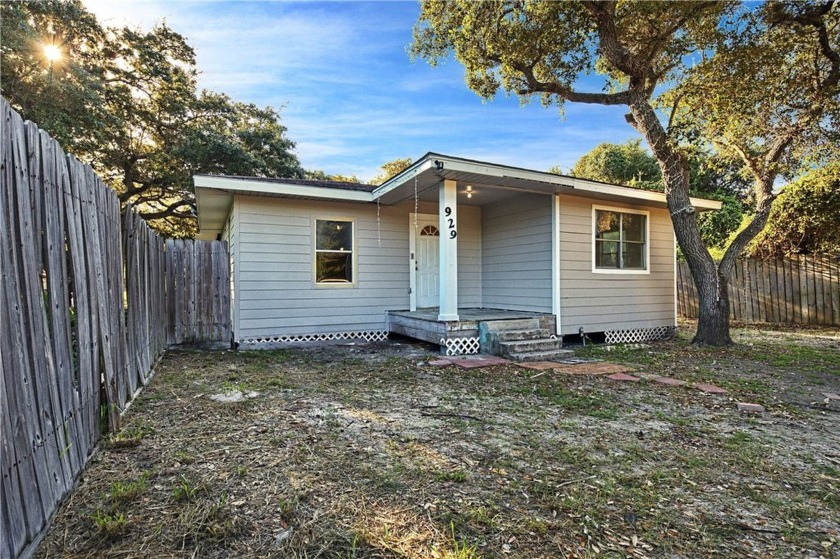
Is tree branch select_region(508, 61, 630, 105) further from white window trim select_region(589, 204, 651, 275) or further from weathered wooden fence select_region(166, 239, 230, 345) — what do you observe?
weathered wooden fence select_region(166, 239, 230, 345)

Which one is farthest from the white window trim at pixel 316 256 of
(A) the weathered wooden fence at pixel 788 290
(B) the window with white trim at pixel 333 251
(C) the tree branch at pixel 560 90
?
(A) the weathered wooden fence at pixel 788 290

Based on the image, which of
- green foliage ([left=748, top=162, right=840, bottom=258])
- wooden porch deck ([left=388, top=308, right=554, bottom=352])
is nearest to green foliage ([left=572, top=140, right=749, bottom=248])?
green foliage ([left=748, top=162, right=840, bottom=258])

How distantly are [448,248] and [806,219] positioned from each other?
941cm

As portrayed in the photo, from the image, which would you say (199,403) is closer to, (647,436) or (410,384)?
(410,384)

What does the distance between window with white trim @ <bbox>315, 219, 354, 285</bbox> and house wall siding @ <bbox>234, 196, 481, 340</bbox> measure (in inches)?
4.4

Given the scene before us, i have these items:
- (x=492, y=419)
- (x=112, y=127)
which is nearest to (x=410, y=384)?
(x=492, y=419)

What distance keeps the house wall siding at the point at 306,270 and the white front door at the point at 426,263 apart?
10.2 inches

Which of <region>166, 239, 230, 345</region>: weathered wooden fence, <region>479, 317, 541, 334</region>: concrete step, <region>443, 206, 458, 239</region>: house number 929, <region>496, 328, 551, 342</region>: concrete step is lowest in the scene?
<region>496, 328, 551, 342</region>: concrete step

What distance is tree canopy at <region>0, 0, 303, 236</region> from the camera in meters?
10.0

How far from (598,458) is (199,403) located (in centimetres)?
322

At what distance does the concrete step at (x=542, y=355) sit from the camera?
5.95 m

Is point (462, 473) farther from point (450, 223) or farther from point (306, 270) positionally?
point (306, 270)

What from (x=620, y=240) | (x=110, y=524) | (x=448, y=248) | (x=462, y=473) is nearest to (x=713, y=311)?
(x=620, y=240)

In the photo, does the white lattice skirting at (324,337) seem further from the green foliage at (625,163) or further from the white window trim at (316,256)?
the green foliage at (625,163)
